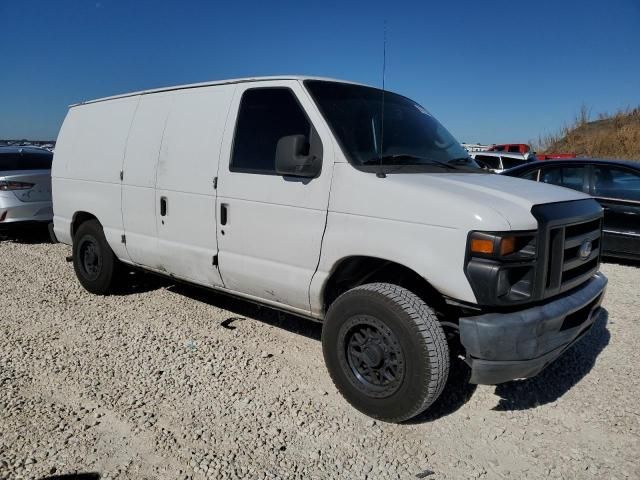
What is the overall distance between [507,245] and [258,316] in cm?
291

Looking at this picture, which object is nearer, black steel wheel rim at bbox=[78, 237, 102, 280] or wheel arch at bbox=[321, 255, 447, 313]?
wheel arch at bbox=[321, 255, 447, 313]

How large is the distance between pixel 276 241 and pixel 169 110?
1.83 m

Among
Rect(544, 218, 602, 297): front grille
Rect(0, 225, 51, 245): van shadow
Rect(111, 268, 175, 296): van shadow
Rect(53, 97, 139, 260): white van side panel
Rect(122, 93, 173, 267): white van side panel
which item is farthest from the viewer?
Rect(0, 225, 51, 245): van shadow

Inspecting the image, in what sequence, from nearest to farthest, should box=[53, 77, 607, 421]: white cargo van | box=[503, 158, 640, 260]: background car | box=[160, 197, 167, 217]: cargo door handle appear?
box=[53, 77, 607, 421]: white cargo van → box=[160, 197, 167, 217]: cargo door handle → box=[503, 158, 640, 260]: background car

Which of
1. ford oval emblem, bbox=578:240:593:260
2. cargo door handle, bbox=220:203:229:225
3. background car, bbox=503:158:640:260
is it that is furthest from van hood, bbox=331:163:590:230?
background car, bbox=503:158:640:260

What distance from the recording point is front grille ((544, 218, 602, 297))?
2.83m

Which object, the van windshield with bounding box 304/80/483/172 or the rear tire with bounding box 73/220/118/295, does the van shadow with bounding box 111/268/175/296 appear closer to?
the rear tire with bounding box 73/220/118/295

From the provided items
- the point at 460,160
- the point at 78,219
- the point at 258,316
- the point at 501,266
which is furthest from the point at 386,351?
the point at 78,219

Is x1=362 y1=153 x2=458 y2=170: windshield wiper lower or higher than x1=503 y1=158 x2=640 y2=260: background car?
higher

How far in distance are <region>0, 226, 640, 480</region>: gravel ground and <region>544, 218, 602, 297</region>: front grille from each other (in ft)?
3.06

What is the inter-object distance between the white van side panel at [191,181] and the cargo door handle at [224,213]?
0.33 feet

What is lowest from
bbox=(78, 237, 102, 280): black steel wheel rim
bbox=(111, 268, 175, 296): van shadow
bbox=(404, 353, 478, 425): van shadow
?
bbox=(404, 353, 478, 425): van shadow

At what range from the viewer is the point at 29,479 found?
8.18 feet

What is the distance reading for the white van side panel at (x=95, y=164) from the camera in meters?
4.93
